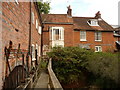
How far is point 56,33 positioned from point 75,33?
346cm

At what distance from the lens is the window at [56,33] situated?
1828cm

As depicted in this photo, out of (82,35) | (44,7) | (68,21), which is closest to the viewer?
(68,21)

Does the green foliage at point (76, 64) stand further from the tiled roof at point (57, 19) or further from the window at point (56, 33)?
the tiled roof at point (57, 19)

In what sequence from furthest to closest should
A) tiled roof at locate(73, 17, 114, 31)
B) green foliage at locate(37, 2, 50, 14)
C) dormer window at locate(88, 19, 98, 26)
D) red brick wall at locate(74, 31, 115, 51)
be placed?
green foliage at locate(37, 2, 50, 14) → dormer window at locate(88, 19, 98, 26) → tiled roof at locate(73, 17, 114, 31) → red brick wall at locate(74, 31, 115, 51)

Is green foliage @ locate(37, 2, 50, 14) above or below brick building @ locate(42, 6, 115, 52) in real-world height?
above

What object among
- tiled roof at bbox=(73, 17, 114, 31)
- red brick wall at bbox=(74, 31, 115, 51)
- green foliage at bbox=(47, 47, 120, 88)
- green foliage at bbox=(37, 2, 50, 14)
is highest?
green foliage at bbox=(37, 2, 50, 14)

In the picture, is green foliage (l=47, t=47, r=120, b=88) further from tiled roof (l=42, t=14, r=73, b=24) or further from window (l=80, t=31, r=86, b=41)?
tiled roof (l=42, t=14, r=73, b=24)

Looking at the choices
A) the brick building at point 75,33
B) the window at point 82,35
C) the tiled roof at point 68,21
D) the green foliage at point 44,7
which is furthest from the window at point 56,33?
the green foliage at point 44,7

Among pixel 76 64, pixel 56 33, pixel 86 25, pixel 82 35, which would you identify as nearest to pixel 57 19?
pixel 56 33

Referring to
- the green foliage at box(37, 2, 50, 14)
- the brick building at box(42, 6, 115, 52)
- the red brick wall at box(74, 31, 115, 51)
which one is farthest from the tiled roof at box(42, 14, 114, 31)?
the green foliage at box(37, 2, 50, 14)

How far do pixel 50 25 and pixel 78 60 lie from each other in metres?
10.3

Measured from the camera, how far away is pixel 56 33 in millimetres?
18609

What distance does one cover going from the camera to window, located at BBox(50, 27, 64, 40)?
18.3 meters

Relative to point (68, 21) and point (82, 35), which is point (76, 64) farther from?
point (82, 35)
